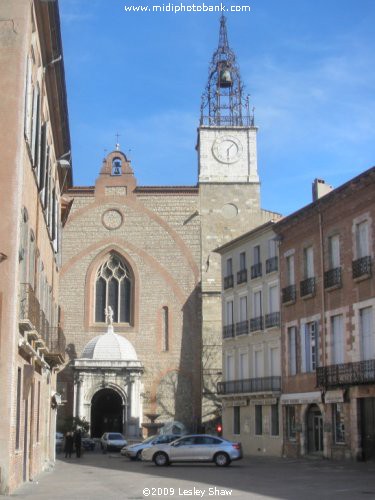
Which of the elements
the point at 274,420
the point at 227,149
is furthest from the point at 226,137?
the point at 274,420

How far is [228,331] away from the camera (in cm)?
4416

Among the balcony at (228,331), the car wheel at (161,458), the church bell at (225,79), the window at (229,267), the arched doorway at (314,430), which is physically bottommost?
the car wheel at (161,458)

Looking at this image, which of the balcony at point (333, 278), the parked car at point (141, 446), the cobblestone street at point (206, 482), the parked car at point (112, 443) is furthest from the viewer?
the parked car at point (112, 443)

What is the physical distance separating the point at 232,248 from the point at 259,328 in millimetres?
5888

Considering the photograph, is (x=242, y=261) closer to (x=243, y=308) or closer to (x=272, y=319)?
(x=243, y=308)

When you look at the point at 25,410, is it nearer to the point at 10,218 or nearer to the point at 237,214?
the point at 10,218

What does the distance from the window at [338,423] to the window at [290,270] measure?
7006mm

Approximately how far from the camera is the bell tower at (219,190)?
51.4 meters

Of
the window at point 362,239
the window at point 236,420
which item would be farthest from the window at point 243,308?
the window at point 362,239

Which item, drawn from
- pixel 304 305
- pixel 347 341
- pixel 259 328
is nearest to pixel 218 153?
pixel 259 328

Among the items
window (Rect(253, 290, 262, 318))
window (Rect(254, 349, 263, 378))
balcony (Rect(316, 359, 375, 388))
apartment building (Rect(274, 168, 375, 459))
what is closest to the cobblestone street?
apartment building (Rect(274, 168, 375, 459))

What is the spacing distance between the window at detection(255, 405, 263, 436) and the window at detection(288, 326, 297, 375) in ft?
13.9

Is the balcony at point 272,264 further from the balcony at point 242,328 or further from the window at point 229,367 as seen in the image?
the window at point 229,367

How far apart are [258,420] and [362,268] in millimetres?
12967
